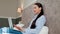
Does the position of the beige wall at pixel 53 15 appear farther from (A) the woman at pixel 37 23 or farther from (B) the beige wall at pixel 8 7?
(B) the beige wall at pixel 8 7

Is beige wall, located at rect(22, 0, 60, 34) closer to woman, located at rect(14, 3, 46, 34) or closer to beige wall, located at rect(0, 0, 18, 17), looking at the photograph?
woman, located at rect(14, 3, 46, 34)

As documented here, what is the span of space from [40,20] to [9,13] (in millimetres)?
4823

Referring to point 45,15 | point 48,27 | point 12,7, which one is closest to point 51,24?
point 48,27

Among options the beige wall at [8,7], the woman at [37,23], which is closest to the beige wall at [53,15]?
the woman at [37,23]

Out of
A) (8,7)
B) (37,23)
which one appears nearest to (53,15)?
(37,23)

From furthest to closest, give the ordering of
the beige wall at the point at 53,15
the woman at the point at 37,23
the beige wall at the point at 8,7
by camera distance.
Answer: the beige wall at the point at 8,7
the woman at the point at 37,23
the beige wall at the point at 53,15

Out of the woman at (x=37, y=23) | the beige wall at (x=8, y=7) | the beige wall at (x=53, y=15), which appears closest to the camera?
the beige wall at (x=53, y=15)

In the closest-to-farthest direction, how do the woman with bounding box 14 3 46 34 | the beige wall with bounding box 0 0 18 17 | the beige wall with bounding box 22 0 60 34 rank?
the beige wall with bounding box 22 0 60 34, the woman with bounding box 14 3 46 34, the beige wall with bounding box 0 0 18 17

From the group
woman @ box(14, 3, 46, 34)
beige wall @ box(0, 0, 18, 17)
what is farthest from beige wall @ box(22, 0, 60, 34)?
beige wall @ box(0, 0, 18, 17)

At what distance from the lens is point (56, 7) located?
6.72 ft

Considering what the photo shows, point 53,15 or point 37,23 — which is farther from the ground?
point 53,15

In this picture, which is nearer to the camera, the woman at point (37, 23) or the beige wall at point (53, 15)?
the beige wall at point (53, 15)

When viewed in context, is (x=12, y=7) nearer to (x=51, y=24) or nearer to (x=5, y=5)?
(x=5, y=5)

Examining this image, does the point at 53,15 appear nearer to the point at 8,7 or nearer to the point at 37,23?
the point at 37,23
